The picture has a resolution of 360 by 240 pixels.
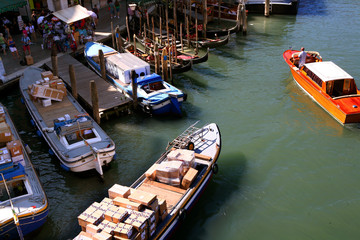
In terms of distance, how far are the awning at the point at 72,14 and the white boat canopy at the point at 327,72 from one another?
17.2 metres

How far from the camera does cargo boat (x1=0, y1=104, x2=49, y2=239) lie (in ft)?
40.9

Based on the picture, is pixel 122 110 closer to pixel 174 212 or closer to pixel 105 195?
pixel 105 195

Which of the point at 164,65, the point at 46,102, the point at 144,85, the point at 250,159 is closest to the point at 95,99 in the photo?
Answer: the point at 46,102

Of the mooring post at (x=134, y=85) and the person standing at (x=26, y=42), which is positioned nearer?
the mooring post at (x=134, y=85)

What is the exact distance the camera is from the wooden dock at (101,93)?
21.0 m

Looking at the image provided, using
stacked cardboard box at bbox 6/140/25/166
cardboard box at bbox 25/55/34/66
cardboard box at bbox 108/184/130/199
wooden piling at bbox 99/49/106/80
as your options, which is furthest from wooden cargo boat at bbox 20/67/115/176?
cardboard box at bbox 25/55/34/66

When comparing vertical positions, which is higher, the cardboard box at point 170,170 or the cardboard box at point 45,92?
the cardboard box at point 45,92

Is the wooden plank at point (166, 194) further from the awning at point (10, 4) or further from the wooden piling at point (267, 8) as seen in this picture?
the wooden piling at point (267, 8)

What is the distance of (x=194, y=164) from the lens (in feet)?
49.3

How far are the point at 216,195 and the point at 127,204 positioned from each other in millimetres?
4776

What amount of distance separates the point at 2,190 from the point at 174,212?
6.35m

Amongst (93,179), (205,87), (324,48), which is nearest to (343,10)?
(324,48)

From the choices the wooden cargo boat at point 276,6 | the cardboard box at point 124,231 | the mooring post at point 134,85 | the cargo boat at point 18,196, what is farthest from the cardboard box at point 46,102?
the wooden cargo boat at point 276,6

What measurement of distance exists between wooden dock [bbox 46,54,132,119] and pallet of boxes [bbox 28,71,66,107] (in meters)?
1.63
